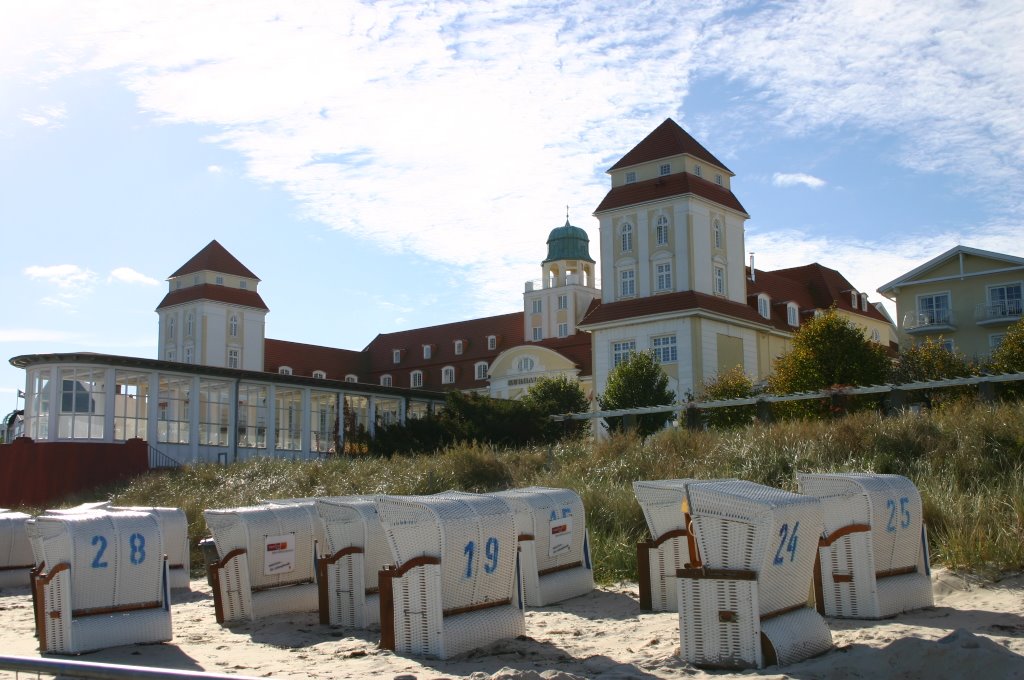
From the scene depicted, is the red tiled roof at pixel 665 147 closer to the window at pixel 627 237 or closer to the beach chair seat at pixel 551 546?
the window at pixel 627 237

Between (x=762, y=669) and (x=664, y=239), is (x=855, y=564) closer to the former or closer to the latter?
(x=762, y=669)

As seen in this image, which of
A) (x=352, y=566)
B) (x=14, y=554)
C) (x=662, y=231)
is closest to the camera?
(x=352, y=566)

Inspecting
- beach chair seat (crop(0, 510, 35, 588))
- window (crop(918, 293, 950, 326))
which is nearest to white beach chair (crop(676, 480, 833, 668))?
beach chair seat (crop(0, 510, 35, 588))

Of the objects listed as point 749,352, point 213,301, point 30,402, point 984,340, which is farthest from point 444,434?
point 213,301

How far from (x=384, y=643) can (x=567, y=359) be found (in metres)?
54.1

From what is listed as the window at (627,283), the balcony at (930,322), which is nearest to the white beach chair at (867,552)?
the window at (627,283)

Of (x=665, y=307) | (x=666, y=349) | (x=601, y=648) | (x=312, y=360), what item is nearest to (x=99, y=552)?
Result: (x=601, y=648)

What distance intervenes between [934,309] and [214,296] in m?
47.2

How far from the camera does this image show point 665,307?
49.0 metres

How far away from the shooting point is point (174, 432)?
1441 inches

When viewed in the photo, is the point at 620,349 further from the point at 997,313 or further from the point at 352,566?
the point at 352,566

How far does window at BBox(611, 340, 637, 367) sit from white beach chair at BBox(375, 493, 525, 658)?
1608 inches

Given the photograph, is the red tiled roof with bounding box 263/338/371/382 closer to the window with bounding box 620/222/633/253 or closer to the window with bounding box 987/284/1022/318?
the window with bounding box 620/222/633/253

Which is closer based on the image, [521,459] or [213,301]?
[521,459]
